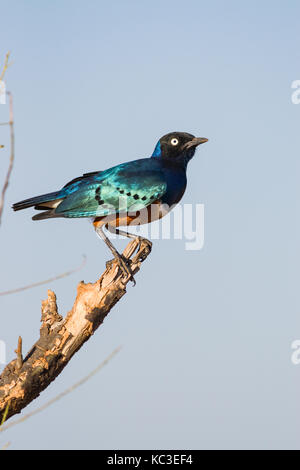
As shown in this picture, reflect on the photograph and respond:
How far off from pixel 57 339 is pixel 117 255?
1366 millimetres

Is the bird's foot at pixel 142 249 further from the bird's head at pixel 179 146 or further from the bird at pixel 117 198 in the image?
the bird's head at pixel 179 146

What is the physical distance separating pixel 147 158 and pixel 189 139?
0.81 m

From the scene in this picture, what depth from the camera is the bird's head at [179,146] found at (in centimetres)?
962

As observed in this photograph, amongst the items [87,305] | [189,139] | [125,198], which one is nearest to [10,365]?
[87,305]

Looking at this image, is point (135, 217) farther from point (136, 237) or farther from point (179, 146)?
point (179, 146)

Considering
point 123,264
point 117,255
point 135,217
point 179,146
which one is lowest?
point 123,264

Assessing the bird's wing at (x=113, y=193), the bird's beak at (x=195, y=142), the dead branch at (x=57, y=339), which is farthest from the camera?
the bird's beak at (x=195, y=142)

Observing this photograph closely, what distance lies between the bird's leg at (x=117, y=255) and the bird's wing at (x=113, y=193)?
314 millimetres

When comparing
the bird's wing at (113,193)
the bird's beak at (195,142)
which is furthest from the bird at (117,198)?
the bird's beak at (195,142)

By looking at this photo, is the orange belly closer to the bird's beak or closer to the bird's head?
the bird's head

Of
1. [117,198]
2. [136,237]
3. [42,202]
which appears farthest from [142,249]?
[42,202]

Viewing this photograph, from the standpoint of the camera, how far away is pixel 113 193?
8.58 m

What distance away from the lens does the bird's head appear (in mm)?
9625

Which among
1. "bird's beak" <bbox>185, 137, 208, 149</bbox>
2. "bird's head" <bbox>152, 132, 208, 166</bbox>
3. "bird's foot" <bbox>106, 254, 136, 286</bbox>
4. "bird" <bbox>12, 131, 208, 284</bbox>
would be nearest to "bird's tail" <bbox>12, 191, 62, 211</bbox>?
"bird" <bbox>12, 131, 208, 284</bbox>
